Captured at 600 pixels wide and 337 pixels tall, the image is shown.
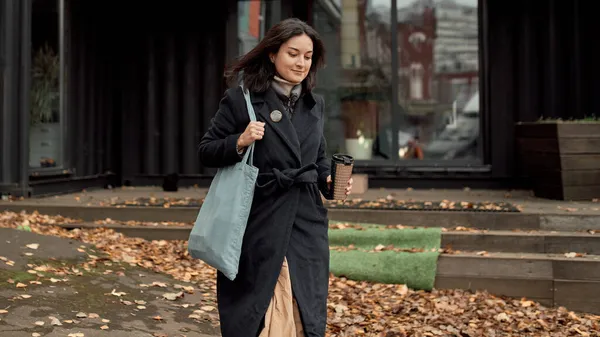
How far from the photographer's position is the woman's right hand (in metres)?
3.76

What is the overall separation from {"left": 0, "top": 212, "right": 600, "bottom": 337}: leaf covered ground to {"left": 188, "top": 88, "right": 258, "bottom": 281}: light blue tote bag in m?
2.59

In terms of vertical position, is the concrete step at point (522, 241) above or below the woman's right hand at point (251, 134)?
below

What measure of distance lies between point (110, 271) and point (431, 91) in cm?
725

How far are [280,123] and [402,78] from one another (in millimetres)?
9317

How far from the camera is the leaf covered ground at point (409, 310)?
6410 mm

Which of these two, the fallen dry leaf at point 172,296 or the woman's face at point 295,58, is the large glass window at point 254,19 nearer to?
the fallen dry leaf at point 172,296

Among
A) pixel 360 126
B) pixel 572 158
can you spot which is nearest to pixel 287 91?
pixel 572 158

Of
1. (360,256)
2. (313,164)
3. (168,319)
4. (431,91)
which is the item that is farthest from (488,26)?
(313,164)

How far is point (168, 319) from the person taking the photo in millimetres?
6066

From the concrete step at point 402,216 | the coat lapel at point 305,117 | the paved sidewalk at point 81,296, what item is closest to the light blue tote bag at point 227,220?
the coat lapel at point 305,117

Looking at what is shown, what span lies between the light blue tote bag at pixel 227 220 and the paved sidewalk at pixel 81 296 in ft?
6.43

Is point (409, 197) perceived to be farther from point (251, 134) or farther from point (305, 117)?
point (251, 134)

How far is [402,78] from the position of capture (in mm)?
12992

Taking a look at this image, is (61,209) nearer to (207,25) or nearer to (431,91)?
(207,25)
